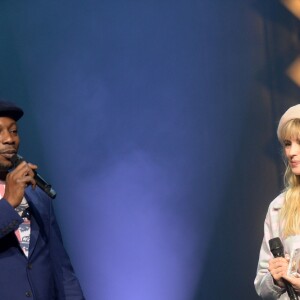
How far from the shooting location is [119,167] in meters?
3.54

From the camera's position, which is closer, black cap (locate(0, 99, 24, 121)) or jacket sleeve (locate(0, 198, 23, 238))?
jacket sleeve (locate(0, 198, 23, 238))

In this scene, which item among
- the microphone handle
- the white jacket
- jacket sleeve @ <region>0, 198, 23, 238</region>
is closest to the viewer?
the microphone handle

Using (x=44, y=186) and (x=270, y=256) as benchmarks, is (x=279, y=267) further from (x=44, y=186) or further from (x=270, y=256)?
(x=44, y=186)

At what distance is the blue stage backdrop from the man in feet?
3.75

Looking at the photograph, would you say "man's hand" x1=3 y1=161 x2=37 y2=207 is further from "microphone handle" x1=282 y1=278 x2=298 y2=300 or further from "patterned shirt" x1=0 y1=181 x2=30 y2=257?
"microphone handle" x1=282 y1=278 x2=298 y2=300

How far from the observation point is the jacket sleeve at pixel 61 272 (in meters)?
2.34

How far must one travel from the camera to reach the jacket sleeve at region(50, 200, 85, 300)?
2.34m

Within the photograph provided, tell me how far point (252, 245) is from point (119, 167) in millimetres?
809

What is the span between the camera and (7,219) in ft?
6.80

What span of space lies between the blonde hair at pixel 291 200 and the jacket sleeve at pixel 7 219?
0.91 metres

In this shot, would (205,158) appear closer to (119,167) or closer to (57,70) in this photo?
(119,167)

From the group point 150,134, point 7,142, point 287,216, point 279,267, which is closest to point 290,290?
point 279,267

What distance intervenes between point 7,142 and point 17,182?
21 centimetres

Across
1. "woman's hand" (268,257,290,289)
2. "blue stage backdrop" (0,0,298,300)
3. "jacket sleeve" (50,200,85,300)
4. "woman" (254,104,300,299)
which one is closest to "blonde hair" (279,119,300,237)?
"woman" (254,104,300,299)
